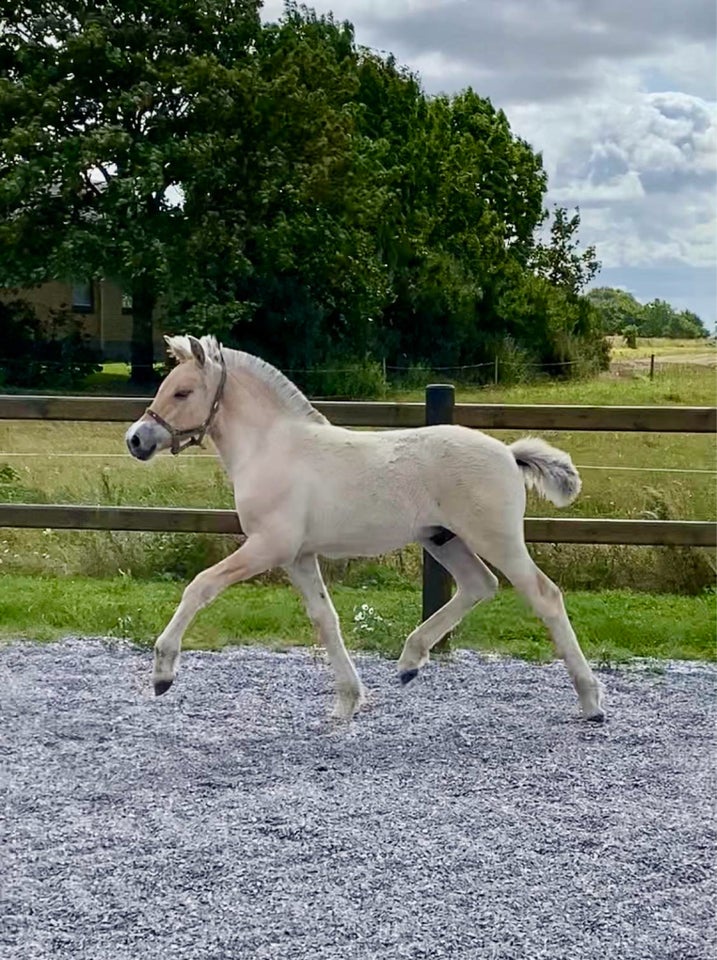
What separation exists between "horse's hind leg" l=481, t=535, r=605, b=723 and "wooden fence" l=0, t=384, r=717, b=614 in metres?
1.17

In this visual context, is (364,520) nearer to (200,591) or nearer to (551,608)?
(200,591)

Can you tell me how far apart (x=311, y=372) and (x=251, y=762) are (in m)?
18.7

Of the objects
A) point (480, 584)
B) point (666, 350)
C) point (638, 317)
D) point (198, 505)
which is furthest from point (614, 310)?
point (480, 584)

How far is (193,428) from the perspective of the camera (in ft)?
13.2

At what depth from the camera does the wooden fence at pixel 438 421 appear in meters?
5.25

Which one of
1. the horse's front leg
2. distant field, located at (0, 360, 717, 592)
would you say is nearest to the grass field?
distant field, located at (0, 360, 717, 592)

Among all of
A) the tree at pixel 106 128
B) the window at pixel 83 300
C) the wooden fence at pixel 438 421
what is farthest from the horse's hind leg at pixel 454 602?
the window at pixel 83 300

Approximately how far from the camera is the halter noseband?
3949 mm

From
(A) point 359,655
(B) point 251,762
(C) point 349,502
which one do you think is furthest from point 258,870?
(A) point 359,655

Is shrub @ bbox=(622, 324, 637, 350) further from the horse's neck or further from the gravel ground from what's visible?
the horse's neck

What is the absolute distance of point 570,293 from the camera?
30.6 metres

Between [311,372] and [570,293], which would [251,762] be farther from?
[570,293]

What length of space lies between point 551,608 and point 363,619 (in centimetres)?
165

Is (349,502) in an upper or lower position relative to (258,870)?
upper
